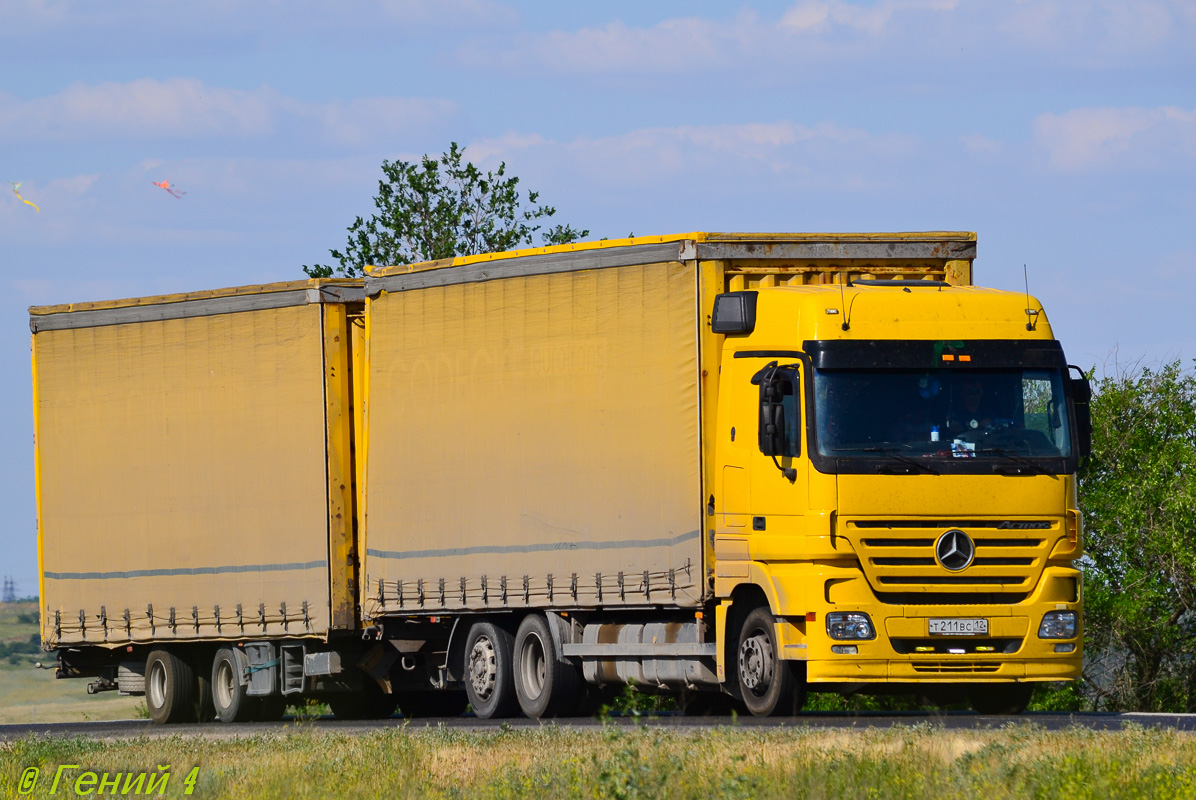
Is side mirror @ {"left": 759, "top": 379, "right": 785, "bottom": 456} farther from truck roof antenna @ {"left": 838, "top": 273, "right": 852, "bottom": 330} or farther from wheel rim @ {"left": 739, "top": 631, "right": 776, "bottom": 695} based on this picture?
wheel rim @ {"left": 739, "top": 631, "right": 776, "bottom": 695}

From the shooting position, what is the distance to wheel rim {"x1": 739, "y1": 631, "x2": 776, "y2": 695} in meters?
16.4

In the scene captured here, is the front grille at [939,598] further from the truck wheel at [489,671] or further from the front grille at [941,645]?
the truck wheel at [489,671]

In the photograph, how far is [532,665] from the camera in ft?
62.8

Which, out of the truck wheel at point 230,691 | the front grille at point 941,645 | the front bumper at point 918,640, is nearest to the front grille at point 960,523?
the front bumper at point 918,640

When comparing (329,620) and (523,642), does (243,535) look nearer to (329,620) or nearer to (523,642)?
(329,620)

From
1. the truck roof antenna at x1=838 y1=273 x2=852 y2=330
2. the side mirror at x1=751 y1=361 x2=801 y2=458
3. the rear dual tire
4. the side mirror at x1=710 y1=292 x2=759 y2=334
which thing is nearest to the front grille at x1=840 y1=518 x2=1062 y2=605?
the side mirror at x1=751 y1=361 x2=801 y2=458

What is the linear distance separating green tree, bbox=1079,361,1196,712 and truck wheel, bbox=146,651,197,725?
857 inches

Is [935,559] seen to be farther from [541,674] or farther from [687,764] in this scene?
[541,674]

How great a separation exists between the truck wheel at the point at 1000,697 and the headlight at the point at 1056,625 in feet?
4.45

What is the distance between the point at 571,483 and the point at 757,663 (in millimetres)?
2892

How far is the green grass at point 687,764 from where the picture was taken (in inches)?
436

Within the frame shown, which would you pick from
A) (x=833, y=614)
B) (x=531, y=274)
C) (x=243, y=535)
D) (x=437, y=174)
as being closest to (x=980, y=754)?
(x=833, y=614)

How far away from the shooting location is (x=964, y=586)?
51.6ft

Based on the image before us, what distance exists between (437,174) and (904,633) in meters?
26.6
